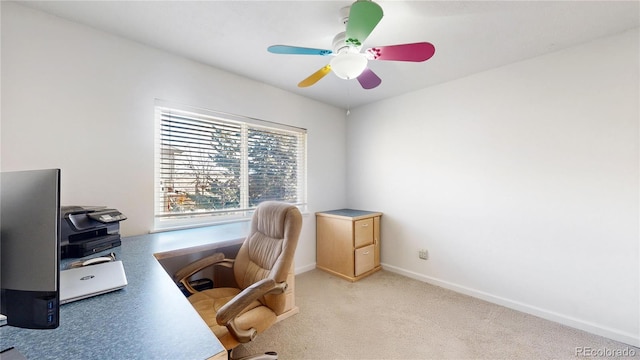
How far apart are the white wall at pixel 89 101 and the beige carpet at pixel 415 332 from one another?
1.53 metres

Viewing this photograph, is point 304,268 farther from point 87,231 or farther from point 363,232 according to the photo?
point 87,231

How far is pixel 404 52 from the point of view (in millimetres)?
1464

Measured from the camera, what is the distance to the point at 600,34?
1.76 meters

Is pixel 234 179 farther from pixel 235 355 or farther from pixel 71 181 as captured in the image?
pixel 235 355

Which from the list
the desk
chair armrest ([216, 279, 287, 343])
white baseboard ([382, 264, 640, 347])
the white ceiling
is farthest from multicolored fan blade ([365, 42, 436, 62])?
white baseboard ([382, 264, 640, 347])

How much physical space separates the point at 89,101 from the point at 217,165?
1003 mm

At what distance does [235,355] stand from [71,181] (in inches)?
64.0

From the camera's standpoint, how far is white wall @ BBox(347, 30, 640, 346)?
1753mm

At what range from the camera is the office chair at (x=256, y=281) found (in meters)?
1.14

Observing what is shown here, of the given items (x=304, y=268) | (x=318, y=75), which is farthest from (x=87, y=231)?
(x=304, y=268)

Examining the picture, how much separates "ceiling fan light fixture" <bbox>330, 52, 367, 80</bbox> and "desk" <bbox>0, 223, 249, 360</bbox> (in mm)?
1386

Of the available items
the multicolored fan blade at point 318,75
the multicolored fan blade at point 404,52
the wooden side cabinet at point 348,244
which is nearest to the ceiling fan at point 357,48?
the multicolored fan blade at point 404,52

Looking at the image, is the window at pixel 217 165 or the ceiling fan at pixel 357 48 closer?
the ceiling fan at pixel 357 48

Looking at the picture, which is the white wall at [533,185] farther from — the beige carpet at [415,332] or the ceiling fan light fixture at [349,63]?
the ceiling fan light fixture at [349,63]
